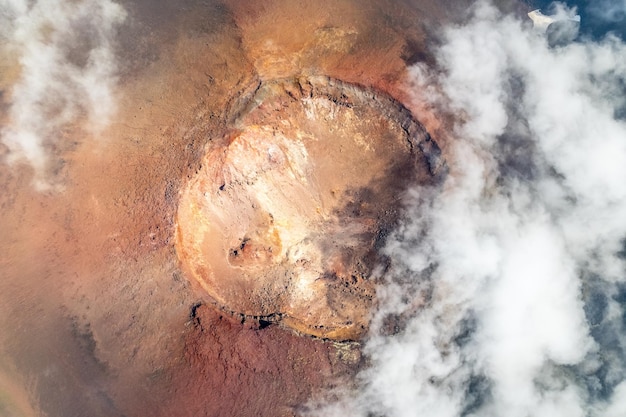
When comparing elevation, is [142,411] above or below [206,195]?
below

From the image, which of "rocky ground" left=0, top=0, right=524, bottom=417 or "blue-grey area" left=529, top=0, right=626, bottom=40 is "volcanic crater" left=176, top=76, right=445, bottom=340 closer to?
"rocky ground" left=0, top=0, right=524, bottom=417

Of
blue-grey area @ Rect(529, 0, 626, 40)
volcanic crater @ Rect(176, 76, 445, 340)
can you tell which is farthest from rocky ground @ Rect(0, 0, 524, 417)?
blue-grey area @ Rect(529, 0, 626, 40)

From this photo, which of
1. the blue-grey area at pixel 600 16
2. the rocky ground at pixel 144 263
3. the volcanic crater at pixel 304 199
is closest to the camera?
the rocky ground at pixel 144 263

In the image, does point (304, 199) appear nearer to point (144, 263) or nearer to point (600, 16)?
point (144, 263)

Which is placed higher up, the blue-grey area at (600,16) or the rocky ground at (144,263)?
the blue-grey area at (600,16)

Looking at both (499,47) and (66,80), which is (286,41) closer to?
(66,80)

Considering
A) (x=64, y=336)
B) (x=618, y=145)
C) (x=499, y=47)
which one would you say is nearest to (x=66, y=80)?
(x=64, y=336)

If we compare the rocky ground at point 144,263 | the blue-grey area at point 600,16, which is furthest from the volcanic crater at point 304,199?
the blue-grey area at point 600,16

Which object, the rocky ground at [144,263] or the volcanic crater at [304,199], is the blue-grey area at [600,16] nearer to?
the volcanic crater at [304,199]
